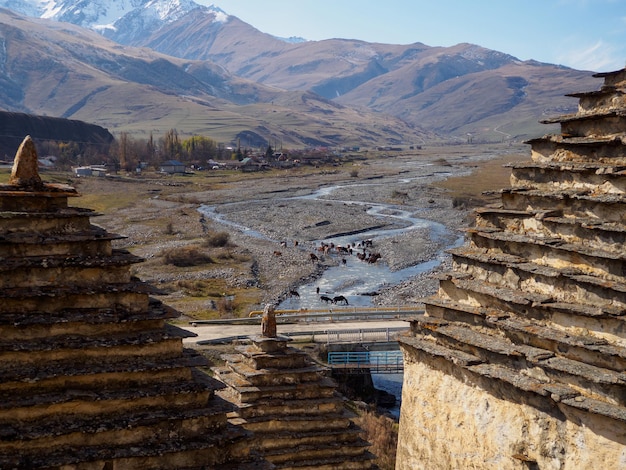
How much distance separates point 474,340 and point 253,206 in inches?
3627

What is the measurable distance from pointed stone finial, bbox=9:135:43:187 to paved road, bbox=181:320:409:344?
95.1 ft

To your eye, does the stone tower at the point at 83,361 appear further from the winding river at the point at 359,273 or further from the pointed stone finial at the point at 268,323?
the winding river at the point at 359,273

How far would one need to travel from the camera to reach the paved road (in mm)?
41406

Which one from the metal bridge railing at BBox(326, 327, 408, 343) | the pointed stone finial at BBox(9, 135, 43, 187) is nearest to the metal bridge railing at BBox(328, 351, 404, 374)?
the metal bridge railing at BBox(326, 327, 408, 343)

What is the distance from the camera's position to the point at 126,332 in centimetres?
1178

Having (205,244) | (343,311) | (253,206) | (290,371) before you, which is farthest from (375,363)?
(253,206)

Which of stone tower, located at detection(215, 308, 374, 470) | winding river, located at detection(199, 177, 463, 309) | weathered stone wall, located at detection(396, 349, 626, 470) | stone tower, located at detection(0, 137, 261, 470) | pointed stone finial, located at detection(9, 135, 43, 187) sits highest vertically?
pointed stone finial, located at detection(9, 135, 43, 187)

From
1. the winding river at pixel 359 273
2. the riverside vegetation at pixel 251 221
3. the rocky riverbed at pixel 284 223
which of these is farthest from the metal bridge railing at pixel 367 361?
the winding river at pixel 359 273

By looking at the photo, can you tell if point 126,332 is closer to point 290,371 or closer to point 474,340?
point 474,340

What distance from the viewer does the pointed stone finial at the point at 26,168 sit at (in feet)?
38.5

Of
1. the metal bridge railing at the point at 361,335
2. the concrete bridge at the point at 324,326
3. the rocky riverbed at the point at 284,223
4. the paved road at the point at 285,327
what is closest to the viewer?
the metal bridge railing at the point at 361,335

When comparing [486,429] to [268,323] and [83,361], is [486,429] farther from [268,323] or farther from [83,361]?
[268,323]

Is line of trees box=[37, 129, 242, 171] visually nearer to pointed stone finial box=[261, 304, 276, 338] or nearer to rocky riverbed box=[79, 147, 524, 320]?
rocky riverbed box=[79, 147, 524, 320]

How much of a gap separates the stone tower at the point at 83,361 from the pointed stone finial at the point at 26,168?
15 mm
